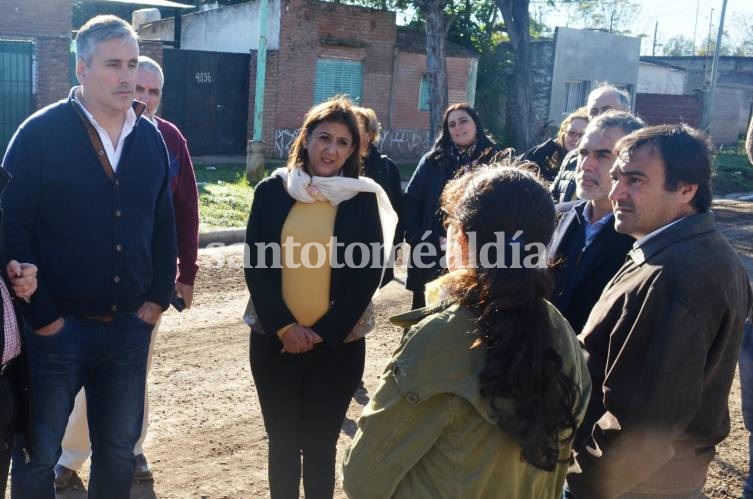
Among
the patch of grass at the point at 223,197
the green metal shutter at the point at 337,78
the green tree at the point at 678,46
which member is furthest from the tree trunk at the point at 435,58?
the green tree at the point at 678,46

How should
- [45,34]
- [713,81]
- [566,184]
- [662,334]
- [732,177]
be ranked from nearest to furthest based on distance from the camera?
Answer: 1. [662,334]
2. [566,184]
3. [45,34]
4. [732,177]
5. [713,81]

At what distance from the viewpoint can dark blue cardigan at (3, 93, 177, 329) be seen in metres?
3.00

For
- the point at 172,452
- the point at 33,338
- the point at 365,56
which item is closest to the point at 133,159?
the point at 33,338

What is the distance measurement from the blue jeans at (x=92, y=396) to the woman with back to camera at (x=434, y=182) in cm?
260

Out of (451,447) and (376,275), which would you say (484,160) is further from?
(451,447)

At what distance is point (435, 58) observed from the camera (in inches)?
752

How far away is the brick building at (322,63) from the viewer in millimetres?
19859

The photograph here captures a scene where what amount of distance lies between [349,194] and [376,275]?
0.39m

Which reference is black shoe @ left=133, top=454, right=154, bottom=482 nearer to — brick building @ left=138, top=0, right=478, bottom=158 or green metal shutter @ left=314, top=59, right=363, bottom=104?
brick building @ left=138, top=0, right=478, bottom=158

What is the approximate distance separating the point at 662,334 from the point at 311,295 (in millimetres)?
1682

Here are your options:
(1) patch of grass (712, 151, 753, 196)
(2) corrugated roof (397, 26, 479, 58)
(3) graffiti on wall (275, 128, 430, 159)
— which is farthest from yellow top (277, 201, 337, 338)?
(2) corrugated roof (397, 26, 479, 58)

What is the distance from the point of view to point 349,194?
362cm

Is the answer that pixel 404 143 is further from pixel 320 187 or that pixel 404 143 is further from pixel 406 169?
pixel 320 187

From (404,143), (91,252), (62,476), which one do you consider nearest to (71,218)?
(91,252)
